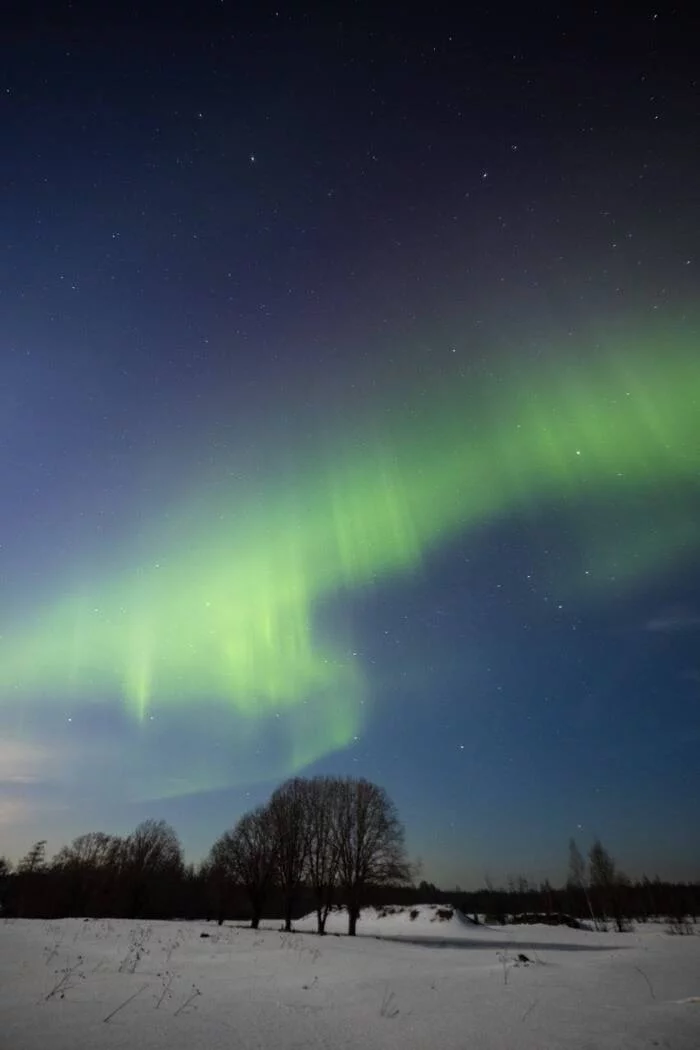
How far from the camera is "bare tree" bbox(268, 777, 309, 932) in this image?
169ft

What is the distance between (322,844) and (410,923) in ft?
101

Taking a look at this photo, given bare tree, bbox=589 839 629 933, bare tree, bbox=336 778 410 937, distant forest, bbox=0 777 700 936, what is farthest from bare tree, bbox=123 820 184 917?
bare tree, bbox=589 839 629 933

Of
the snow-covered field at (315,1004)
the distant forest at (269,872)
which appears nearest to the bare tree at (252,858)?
the distant forest at (269,872)

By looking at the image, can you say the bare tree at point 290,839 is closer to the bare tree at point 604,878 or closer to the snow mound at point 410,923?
the snow mound at point 410,923

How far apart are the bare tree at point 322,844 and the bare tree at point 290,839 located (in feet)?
2.53

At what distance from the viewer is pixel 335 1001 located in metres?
12.4

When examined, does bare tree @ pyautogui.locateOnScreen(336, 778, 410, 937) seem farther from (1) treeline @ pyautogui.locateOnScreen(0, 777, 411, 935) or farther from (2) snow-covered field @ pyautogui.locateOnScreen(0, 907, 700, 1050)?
(2) snow-covered field @ pyautogui.locateOnScreen(0, 907, 700, 1050)

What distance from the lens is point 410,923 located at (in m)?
69.1

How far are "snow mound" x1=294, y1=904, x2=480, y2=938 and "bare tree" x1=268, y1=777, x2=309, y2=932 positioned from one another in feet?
38.5

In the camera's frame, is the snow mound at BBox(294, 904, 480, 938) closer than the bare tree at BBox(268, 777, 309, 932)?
No

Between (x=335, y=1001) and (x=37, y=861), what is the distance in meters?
116

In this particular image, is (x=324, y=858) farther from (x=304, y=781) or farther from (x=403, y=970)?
(x=403, y=970)

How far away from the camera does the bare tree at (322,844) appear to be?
159 feet

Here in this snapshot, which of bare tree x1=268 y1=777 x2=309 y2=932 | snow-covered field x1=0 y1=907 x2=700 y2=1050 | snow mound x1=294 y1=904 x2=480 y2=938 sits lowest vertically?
snow mound x1=294 y1=904 x2=480 y2=938
